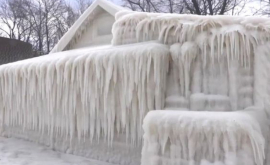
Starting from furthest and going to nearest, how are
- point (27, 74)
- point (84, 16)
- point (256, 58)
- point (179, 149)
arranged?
point (84, 16)
point (27, 74)
point (256, 58)
point (179, 149)

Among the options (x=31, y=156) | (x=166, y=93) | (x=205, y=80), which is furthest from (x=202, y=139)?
(x=31, y=156)

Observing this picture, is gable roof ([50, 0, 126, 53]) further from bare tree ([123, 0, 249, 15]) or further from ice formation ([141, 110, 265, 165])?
bare tree ([123, 0, 249, 15])

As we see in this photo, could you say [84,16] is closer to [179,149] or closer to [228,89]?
[228,89]

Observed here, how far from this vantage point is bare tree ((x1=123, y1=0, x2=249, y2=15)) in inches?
876

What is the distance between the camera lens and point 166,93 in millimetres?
4891

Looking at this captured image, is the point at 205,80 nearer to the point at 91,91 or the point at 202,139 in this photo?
the point at 202,139

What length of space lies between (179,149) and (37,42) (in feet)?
94.5

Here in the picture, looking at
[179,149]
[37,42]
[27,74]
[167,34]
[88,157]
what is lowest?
[88,157]

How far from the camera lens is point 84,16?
30.3ft

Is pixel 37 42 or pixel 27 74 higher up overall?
pixel 37 42

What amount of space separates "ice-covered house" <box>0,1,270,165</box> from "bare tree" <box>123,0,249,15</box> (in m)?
17.9

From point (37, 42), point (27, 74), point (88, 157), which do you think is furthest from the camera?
point (37, 42)

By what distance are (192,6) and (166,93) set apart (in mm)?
19855

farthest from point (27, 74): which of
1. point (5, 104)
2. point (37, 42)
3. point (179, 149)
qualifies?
point (37, 42)
